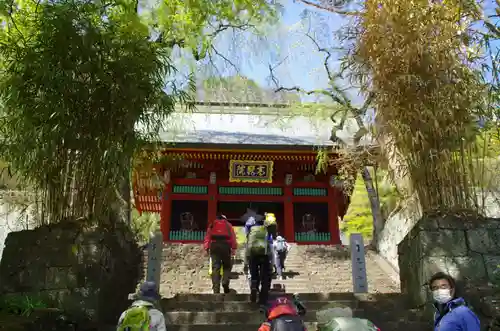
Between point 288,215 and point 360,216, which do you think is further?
point 360,216

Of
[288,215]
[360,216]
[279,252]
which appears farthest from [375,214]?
[360,216]

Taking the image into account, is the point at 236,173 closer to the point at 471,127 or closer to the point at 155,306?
the point at 471,127

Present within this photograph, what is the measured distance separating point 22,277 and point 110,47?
2803 millimetres

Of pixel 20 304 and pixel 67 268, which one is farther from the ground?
pixel 67 268

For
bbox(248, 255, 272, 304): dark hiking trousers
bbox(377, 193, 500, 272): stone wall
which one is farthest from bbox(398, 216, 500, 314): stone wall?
bbox(377, 193, 500, 272): stone wall

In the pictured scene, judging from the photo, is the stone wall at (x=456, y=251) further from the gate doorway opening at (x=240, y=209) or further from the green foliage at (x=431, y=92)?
the gate doorway opening at (x=240, y=209)

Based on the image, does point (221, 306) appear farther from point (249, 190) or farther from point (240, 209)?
point (240, 209)

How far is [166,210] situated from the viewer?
1448 centimetres

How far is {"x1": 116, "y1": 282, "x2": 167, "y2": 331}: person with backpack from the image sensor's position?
3.25 meters

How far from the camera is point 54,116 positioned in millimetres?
5117

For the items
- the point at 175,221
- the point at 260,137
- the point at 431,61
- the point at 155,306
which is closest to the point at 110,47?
the point at 155,306

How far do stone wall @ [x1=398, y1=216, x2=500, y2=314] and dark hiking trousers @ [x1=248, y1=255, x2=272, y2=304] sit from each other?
5.73 ft

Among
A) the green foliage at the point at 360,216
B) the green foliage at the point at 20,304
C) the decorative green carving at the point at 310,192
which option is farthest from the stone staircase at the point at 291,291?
the green foliage at the point at 360,216

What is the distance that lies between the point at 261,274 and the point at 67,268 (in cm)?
226
